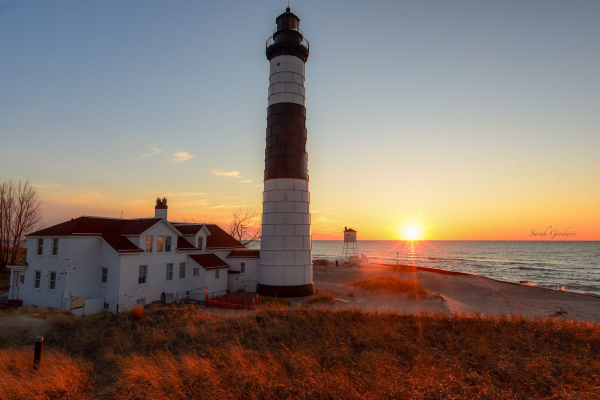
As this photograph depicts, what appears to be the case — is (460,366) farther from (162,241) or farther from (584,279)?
(584,279)

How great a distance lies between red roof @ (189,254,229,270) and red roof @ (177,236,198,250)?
75 centimetres

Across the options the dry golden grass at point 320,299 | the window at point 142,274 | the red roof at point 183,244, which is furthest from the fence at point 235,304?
the red roof at point 183,244

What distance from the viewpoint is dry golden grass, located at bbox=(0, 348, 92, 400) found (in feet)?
22.2

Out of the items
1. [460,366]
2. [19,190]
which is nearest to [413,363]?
[460,366]

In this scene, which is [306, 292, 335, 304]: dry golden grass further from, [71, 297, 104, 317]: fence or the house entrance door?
the house entrance door

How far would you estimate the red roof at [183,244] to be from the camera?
2462 centimetres

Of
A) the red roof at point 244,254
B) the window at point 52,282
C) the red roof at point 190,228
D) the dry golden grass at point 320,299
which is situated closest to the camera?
the window at point 52,282

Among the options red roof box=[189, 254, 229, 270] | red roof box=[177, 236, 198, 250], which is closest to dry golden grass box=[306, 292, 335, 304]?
red roof box=[189, 254, 229, 270]

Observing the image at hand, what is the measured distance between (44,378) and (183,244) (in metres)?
18.4

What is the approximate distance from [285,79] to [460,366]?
22.1m

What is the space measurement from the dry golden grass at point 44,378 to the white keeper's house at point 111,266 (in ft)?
36.9

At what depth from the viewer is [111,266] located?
66.2 feet

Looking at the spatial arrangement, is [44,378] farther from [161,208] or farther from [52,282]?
[161,208]

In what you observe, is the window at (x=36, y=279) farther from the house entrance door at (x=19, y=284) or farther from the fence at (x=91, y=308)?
the fence at (x=91, y=308)
